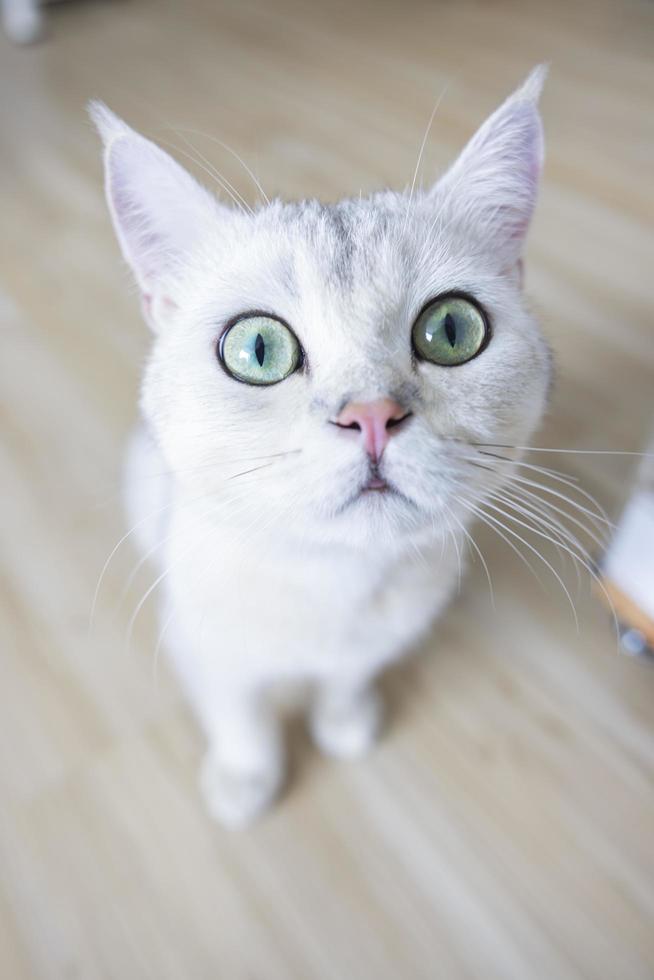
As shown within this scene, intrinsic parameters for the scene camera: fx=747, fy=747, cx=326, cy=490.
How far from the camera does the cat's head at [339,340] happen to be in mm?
562

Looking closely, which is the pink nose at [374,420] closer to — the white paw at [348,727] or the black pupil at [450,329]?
the black pupil at [450,329]

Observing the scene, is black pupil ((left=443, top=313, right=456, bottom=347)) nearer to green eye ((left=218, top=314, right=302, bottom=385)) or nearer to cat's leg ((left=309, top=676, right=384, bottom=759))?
green eye ((left=218, top=314, right=302, bottom=385))

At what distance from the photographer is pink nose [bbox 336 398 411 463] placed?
0.54 metres

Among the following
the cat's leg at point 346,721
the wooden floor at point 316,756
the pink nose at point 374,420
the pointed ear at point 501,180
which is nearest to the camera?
the pink nose at point 374,420

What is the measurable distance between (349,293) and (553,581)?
728mm

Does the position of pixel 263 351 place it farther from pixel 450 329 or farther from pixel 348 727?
pixel 348 727

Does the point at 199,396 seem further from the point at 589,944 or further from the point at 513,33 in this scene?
the point at 513,33

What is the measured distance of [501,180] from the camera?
2.26 ft

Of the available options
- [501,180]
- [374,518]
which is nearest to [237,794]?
[374,518]

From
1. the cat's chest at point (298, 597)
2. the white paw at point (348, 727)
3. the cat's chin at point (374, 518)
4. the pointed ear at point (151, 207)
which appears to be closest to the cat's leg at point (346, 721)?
the white paw at point (348, 727)

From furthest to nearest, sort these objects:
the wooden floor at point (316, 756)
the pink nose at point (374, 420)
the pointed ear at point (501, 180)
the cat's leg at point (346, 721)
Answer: the cat's leg at point (346, 721) < the wooden floor at point (316, 756) < the pointed ear at point (501, 180) < the pink nose at point (374, 420)

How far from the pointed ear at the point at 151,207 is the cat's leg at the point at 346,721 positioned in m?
0.53

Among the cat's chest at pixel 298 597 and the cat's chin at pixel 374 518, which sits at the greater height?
the cat's chin at pixel 374 518

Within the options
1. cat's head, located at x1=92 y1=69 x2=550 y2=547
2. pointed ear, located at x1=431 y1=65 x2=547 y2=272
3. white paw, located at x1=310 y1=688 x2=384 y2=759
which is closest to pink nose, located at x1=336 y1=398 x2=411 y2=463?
cat's head, located at x1=92 y1=69 x2=550 y2=547
